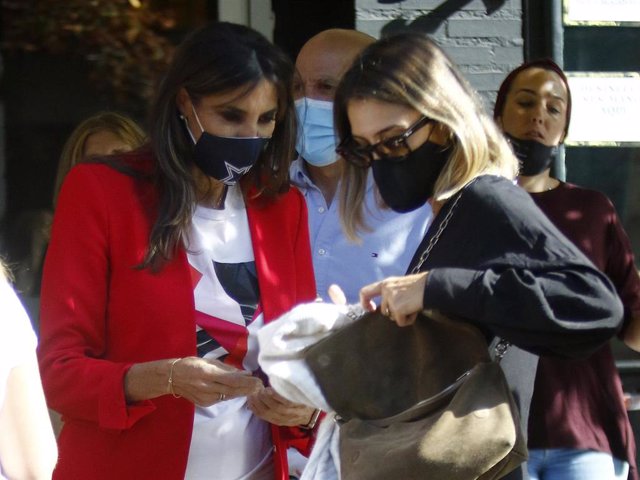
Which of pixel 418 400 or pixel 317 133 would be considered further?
pixel 317 133

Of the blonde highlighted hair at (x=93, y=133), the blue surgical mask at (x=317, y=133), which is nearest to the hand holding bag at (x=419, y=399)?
the blue surgical mask at (x=317, y=133)

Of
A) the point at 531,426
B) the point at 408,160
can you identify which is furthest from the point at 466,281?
the point at 531,426

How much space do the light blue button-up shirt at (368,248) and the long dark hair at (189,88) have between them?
1.73 ft

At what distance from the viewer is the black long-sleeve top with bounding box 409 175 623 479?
83.3 inches

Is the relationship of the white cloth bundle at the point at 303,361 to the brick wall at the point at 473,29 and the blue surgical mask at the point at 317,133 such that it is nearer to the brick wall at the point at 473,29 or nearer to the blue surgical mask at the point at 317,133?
the blue surgical mask at the point at 317,133

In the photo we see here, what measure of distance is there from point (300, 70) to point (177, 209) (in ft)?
3.84

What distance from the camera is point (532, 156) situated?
393cm

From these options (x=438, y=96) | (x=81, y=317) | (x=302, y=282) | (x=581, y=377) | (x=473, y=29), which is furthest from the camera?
(x=473, y=29)

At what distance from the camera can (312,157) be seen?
3.68 metres

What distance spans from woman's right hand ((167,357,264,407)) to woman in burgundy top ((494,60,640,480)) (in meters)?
1.27

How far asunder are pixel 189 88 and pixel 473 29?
2217 millimetres

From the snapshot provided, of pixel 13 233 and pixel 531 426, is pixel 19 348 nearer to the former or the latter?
pixel 531 426

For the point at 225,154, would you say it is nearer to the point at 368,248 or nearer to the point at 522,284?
the point at 368,248

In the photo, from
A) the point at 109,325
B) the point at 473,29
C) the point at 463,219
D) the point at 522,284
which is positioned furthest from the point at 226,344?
the point at 473,29
